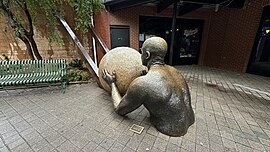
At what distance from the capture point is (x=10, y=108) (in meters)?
2.96

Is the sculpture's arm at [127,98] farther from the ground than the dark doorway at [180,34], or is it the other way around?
the dark doorway at [180,34]

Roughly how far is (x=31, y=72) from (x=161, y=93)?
14.2ft

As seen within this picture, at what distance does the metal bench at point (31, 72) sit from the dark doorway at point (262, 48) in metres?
8.91

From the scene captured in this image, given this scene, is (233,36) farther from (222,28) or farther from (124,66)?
(124,66)

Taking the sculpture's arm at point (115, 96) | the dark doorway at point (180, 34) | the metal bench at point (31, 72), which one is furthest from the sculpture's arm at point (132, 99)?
the dark doorway at point (180, 34)

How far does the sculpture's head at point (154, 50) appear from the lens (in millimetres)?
1982

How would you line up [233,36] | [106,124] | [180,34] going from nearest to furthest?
1. [106,124]
2. [233,36]
3. [180,34]

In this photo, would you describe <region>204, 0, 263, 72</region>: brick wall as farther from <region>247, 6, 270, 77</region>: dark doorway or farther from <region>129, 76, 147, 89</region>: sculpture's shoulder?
<region>129, 76, 147, 89</region>: sculpture's shoulder

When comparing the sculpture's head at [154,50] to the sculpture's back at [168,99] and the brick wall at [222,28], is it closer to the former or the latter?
the sculpture's back at [168,99]

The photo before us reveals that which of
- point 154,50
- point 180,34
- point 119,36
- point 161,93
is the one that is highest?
point 180,34

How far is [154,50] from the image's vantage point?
1.99 meters

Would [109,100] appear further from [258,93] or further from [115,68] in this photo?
[258,93]

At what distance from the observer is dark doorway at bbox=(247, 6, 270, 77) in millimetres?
5884

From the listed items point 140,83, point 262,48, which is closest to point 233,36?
point 262,48
